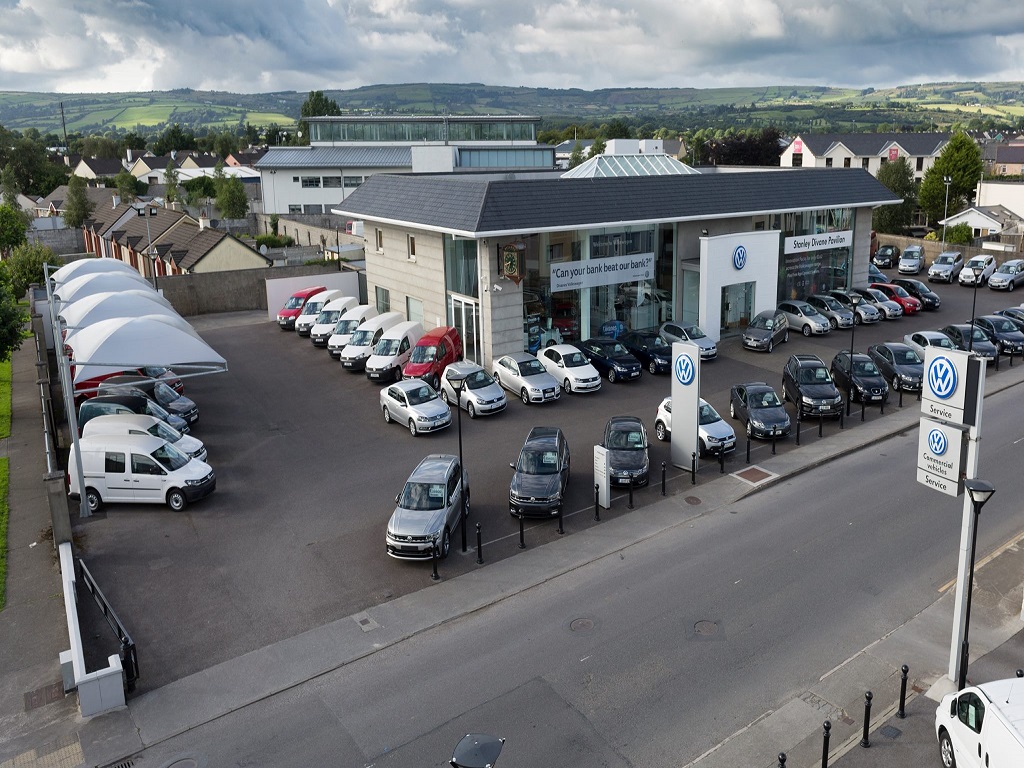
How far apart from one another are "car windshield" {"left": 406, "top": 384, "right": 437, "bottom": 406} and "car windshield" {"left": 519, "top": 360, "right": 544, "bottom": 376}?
3.73 metres

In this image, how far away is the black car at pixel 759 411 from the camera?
76.0 feet

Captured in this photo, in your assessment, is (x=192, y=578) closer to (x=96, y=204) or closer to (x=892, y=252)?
(x=892, y=252)

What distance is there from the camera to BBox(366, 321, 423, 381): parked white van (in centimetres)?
3012

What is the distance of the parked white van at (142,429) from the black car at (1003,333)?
2848cm

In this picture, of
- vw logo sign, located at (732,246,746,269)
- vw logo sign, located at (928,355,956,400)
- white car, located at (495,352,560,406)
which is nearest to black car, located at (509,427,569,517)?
white car, located at (495,352,560,406)

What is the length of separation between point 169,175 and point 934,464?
328 feet

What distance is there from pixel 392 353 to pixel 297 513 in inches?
466

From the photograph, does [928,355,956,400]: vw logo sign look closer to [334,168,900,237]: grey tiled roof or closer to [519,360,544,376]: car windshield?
[519,360,544,376]: car windshield

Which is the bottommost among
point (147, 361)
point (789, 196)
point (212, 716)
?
point (212, 716)

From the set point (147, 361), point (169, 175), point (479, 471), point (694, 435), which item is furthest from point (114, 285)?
point (169, 175)

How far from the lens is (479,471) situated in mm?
21859

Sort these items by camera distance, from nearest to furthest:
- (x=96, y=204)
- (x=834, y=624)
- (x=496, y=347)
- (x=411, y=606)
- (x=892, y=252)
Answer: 1. (x=834, y=624)
2. (x=411, y=606)
3. (x=496, y=347)
4. (x=892, y=252)
5. (x=96, y=204)

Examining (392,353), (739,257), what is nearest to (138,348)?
(392,353)

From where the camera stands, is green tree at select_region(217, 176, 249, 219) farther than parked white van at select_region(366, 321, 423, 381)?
Yes
